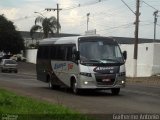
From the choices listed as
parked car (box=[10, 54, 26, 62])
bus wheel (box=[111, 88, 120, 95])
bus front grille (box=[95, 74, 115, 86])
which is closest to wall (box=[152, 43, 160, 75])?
bus wheel (box=[111, 88, 120, 95])

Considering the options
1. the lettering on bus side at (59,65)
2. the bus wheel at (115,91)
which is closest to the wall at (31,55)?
the lettering on bus side at (59,65)

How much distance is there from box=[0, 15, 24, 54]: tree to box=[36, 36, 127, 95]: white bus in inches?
2685

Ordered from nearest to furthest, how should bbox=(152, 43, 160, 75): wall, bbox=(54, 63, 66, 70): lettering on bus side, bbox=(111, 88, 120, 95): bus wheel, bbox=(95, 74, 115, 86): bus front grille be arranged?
bbox=(95, 74, 115, 86): bus front grille
bbox=(111, 88, 120, 95): bus wheel
bbox=(54, 63, 66, 70): lettering on bus side
bbox=(152, 43, 160, 75): wall

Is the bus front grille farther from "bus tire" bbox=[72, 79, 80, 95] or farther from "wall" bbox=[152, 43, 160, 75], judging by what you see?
"wall" bbox=[152, 43, 160, 75]

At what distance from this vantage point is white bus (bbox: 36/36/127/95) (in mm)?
23109

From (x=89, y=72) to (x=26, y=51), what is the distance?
242ft

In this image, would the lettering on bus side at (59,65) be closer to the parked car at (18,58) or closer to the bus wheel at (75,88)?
the bus wheel at (75,88)

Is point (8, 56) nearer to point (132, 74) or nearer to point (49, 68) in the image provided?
point (132, 74)

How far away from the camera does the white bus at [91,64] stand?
2311 centimetres

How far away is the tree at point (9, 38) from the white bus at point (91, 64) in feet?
224

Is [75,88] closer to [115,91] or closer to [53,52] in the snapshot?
[115,91]

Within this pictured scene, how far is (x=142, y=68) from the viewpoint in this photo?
170 ft

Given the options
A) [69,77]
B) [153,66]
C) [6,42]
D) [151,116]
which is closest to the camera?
[151,116]

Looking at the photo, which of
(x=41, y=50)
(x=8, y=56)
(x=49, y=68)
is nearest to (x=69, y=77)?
(x=49, y=68)
